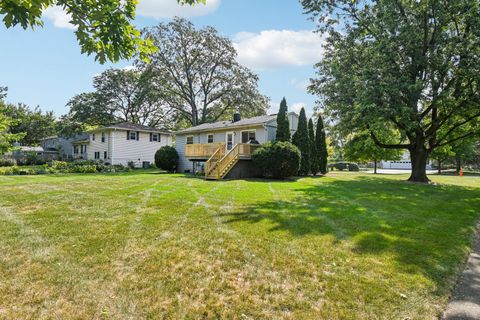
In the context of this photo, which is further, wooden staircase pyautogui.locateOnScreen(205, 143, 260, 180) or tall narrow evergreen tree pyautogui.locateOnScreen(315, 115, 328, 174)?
tall narrow evergreen tree pyautogui.locateOnScreen(315, 115, 328, 174)

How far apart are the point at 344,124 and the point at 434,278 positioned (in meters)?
14.8

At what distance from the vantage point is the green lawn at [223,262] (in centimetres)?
333

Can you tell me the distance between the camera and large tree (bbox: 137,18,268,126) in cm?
3456

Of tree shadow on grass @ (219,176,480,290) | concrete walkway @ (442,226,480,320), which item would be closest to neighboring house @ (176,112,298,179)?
tree shadow on grass @ (219,176,480,290)

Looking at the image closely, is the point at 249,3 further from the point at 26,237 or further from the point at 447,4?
the point at 447,4

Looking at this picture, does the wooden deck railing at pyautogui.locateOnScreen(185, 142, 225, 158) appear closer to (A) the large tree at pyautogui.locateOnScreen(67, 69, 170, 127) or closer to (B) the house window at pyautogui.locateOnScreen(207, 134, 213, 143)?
(B) the house window at pyautogui.locateOnScreen(207, 134, 213, 143)

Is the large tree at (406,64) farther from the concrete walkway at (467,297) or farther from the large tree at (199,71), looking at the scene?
the large tree at (199,71)

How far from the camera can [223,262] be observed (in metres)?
4.45

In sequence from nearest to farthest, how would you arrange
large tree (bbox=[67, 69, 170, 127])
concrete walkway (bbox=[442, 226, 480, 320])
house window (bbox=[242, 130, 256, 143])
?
concrete walkway (bbox=[442, 226, 480, 320]), house window (bbox=[242, 130, 256, 143]), large tree (bbox=[67, 69, 170, 127])

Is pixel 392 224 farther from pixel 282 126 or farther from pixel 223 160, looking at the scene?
pixel 282 126

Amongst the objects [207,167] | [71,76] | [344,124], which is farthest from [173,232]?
[344,124]

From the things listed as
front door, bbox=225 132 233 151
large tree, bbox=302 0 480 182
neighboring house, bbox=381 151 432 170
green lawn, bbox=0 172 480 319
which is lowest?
green lawn, bbox=0 172 480 319

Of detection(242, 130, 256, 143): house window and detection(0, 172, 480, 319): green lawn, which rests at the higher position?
detection(242, 130, 256, 143): house window

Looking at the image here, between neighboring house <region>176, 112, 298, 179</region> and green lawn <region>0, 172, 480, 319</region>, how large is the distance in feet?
34.6
